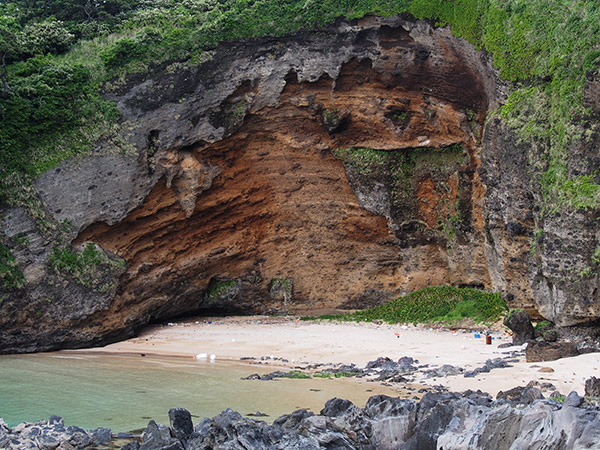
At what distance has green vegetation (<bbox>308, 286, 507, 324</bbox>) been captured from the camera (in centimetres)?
1541

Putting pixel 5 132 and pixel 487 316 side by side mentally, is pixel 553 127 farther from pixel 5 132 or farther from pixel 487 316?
pixel 5 132

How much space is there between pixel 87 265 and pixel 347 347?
6756 millimetres

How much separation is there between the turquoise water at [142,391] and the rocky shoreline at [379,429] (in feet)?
3.61

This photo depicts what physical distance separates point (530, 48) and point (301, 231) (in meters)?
8.52

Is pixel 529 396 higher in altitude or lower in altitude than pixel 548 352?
lower

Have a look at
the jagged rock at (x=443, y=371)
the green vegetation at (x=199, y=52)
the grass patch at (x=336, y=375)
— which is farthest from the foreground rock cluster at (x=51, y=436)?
the green vegetation at (x=199, y=52)

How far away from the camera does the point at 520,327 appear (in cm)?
1210

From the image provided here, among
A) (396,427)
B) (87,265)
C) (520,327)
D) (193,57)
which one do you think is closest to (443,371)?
(520,327)

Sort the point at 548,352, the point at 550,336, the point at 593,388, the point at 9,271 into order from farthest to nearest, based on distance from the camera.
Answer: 1. the point at 9,271
2. the point at 550,336
3. the point at 548,352
4. the point at 593,388

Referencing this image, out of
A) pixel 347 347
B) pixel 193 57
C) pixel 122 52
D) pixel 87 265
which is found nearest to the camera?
pixel 347 347

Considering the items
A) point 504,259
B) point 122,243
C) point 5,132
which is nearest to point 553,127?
point 504,259

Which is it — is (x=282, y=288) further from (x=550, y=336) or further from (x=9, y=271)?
(x=550, y=336)

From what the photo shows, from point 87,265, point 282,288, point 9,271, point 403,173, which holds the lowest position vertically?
point 282,288

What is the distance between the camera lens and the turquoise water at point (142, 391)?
8781 mm
